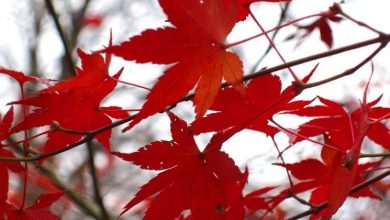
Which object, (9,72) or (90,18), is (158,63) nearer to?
(9,72)

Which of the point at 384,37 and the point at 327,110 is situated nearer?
the point at 384,37

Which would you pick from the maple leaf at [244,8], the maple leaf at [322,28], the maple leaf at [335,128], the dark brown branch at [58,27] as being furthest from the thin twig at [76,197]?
the maple leaf at [244,8]

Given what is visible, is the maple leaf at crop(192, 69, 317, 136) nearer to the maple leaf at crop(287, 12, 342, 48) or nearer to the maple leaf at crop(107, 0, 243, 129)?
the maple leaf at crop(107, 0, 243, 129)

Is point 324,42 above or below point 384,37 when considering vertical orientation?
above

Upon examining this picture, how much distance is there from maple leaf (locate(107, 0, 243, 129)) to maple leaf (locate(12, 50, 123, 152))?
5.4 inches

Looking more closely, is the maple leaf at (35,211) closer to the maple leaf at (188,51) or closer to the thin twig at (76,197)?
the maple leaf at (188,51)

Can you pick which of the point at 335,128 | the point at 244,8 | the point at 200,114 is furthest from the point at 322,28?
the point at 200,114

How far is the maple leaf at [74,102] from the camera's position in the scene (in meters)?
0.75

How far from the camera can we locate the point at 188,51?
621mm

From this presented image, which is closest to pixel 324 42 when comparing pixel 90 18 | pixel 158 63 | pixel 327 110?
pixel 327 110

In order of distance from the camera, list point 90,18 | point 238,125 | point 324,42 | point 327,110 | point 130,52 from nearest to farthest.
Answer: point 130,52, point 238,125, point 327,110, point 324,42, point 90,18

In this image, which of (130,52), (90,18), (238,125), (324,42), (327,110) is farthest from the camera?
(90,18)

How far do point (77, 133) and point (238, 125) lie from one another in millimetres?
205

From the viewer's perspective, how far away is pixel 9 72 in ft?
2.59
